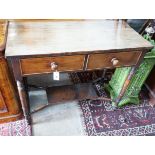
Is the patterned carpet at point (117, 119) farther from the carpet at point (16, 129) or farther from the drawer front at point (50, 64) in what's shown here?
the drawer front at point (50, 64)

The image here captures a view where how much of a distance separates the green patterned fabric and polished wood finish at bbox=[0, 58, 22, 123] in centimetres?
89

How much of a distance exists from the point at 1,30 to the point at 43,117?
0.82 metres

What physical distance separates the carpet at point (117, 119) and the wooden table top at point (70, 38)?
30.0 inches

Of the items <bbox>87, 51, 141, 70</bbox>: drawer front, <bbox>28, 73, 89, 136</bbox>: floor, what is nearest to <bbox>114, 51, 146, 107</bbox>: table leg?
<bbox>87, 51, 141, 70</bbox>: drawer front

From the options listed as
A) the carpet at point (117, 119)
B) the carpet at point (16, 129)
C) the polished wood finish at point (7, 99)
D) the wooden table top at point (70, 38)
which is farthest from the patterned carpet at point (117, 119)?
the wooden table top at point (70, 38)

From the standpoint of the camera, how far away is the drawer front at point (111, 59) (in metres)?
1.14

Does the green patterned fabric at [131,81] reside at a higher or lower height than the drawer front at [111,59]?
lower

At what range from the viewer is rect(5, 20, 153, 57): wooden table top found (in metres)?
1.02

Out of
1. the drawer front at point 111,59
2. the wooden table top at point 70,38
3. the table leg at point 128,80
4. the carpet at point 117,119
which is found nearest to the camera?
the wooden table top at point 70,38

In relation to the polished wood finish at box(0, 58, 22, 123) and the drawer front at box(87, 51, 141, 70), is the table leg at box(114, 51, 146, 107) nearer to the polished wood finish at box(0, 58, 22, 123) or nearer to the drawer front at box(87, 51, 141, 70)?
the drawer front at box(87, 51, 141, 70)

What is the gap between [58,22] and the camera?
129cm
